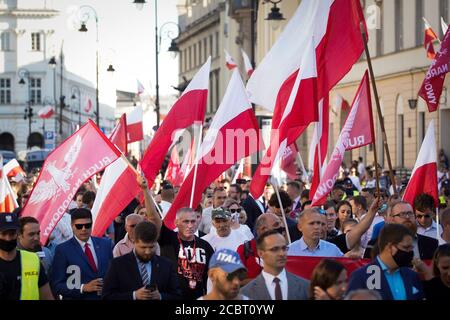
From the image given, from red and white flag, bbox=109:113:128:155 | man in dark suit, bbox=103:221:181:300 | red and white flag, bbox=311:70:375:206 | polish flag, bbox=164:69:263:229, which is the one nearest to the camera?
man in dark suit, bbox=103:221:181:300

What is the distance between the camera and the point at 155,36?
39.4 metres

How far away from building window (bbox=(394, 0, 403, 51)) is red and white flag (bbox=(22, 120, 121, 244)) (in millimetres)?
30974

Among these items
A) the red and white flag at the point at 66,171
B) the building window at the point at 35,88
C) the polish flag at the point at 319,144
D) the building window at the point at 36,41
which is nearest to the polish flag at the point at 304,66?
the polish flag at the point at 319,144

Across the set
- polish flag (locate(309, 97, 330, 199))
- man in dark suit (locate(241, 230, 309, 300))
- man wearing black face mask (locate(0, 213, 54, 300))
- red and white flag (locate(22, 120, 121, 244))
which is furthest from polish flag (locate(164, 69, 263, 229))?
man in dark suit (locate(241, 230, 309, 300))

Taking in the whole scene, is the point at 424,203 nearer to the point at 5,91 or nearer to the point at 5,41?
the point at 5,41

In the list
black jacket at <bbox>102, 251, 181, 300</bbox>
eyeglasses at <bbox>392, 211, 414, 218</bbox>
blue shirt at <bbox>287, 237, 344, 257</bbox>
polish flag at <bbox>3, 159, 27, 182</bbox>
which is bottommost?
black jacket at <bbox>102, 251, 181, 300</bbox>

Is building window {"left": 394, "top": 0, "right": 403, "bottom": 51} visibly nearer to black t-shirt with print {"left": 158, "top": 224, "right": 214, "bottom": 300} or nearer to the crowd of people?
the crowd of people

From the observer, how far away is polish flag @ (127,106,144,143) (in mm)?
27688

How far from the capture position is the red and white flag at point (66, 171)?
501 inches

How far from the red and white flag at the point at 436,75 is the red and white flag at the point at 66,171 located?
→ 5187 millimetres

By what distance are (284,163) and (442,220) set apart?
1266 centimetres

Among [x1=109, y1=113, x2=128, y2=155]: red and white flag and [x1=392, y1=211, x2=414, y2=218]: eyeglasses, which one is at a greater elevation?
[x1=109, y1=113, x2=128, y2=155]: red and white flag

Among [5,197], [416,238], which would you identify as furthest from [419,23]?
[416,238]

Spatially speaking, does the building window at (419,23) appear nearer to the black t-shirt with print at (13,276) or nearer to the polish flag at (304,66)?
the polish flag at (304,66)
